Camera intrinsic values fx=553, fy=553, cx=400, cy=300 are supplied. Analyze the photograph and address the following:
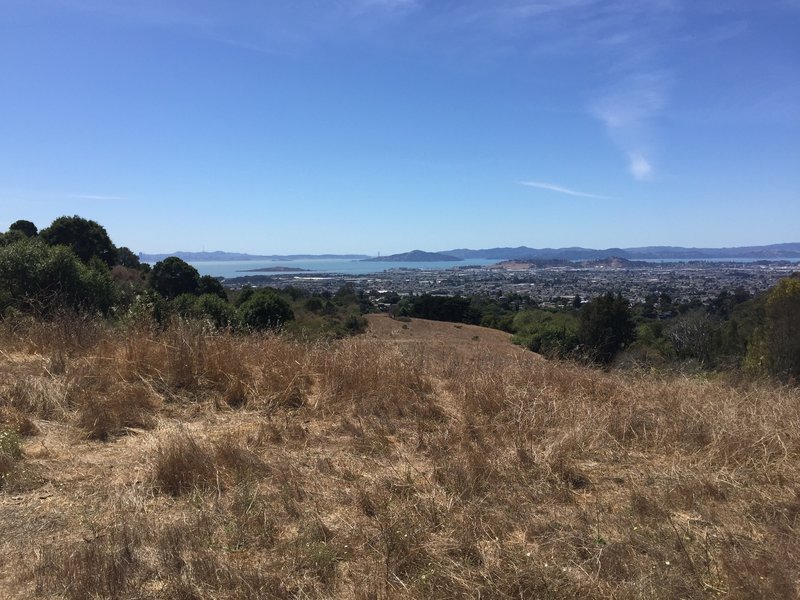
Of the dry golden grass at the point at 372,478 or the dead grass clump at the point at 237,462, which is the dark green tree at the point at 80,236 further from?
the dead grass clump at the point at 237,462

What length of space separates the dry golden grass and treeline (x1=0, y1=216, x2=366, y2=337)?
73.4 inches

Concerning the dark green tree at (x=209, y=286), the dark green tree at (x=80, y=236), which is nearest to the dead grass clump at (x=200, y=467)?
the dark green tree at (x=209, y=286)

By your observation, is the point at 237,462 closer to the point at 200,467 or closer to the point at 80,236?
the point at 200,467

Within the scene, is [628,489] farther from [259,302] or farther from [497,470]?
[259,302]

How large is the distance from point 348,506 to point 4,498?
2.08m

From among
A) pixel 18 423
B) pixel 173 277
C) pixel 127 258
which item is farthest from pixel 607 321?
pixel 127 258

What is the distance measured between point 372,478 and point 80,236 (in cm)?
3709

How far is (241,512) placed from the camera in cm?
317

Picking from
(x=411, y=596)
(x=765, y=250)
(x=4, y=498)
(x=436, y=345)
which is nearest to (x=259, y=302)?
(x=436, y=345)

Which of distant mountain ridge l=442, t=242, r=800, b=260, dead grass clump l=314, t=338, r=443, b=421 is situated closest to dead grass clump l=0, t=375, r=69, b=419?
dead grass clump l=314, t=338, r=443, b=421

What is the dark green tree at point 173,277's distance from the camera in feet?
106

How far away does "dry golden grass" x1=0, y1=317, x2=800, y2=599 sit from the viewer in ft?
8.56

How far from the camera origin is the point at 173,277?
32.8 m

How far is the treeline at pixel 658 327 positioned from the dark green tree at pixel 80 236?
20.3m
